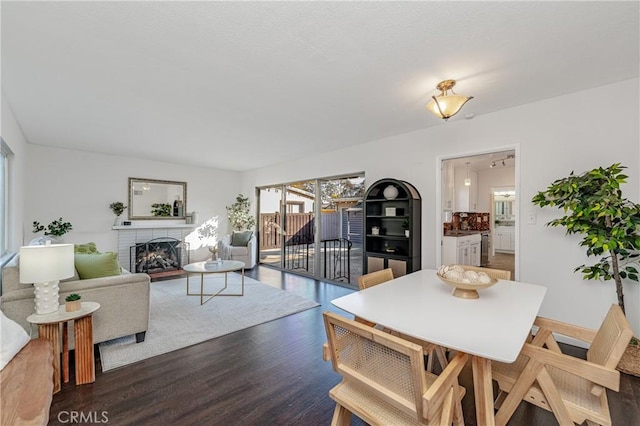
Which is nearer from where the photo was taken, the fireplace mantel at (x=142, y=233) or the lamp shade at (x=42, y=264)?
the lamp shade at (x=42, y=264)

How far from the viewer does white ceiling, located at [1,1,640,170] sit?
1.63 metres

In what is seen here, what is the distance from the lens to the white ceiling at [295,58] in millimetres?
1629

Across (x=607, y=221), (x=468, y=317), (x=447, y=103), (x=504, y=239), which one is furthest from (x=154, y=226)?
(x=504, y=239)

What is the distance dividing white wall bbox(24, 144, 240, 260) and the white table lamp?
156 inches

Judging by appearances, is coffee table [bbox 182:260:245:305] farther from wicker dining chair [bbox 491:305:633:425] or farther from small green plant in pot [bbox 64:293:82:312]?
wicker dining chair [bbox 491:305:633:425]

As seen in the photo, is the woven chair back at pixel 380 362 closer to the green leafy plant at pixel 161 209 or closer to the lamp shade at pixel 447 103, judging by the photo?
the lamp shade at pixel 447 103

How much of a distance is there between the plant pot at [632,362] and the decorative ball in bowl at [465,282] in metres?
1.53

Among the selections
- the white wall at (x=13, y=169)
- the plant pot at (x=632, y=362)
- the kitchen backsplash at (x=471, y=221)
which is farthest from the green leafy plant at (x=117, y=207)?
the plant pot at (x=632, y=362)

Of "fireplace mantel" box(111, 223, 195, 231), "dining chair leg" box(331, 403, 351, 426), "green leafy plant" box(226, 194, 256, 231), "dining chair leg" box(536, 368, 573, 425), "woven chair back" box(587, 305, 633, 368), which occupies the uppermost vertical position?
"green leafy plant" box(226, 194, 256, 231)

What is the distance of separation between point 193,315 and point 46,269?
1.77 m

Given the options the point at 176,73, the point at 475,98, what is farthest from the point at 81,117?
the point at 475,98

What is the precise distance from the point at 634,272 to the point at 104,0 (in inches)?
166

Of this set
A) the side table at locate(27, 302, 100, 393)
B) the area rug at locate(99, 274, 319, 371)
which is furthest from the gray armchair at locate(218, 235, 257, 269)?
the side table at locate(27, 302, 100, 393)

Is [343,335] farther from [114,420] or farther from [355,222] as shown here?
[355,222]
